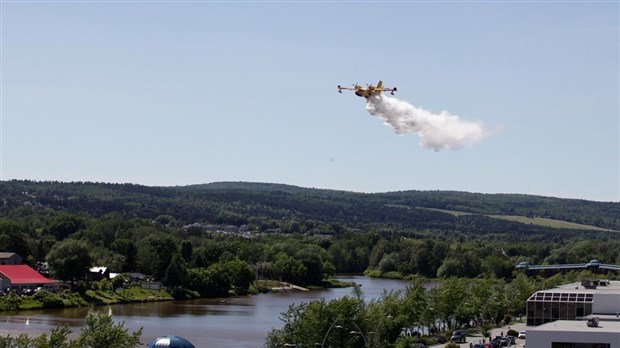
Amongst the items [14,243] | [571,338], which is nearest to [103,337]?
[571,338]

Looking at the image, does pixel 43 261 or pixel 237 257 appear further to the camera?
pixel 237 257

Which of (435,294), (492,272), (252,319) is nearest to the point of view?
(435,294)

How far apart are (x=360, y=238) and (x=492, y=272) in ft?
158

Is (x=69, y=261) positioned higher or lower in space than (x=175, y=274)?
higher

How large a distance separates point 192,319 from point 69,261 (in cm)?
2396

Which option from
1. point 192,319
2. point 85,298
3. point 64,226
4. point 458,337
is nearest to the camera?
point 458,337

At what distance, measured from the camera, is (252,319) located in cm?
8938

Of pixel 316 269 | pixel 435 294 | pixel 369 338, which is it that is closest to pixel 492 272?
pixel 316 269

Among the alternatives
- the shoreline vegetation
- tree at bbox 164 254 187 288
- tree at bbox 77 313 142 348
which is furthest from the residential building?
tree at bbox 77 313 142 348

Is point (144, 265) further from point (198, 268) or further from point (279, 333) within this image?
point (279, 333)

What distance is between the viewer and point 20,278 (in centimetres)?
10581

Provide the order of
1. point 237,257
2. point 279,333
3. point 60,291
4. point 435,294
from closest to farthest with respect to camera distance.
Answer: point 279,333 < point 435,294 < point 60,291 < point 237,257

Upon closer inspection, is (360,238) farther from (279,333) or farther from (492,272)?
(279,333)

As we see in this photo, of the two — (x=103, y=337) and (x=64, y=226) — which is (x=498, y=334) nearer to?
(x=103, y=337)
